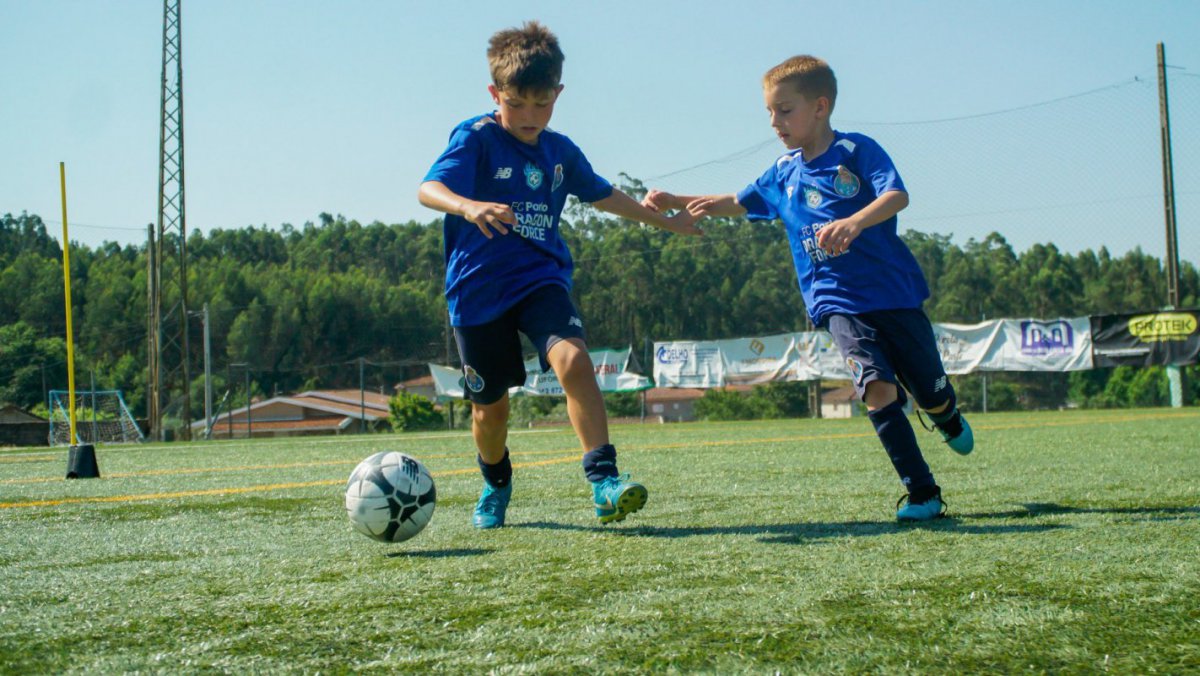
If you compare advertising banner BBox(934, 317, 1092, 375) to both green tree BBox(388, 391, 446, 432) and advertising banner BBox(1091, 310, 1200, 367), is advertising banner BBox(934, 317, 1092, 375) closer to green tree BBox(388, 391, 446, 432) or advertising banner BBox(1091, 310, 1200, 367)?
advertising banner BBox(1091, 310, 1200, 367)

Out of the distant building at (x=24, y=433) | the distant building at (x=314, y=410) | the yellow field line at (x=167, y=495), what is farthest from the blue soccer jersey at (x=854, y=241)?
the distant building at (x=314, y=410)

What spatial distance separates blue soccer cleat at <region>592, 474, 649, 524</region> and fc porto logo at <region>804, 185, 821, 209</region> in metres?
1.39

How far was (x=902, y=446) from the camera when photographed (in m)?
3.54

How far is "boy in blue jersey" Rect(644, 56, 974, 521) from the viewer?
358 centimetres

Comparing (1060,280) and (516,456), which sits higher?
(1060,280)

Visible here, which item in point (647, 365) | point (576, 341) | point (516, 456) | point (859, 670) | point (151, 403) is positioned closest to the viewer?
point (859, 670)

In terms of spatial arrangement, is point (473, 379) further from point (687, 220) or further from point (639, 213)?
point (687, 220)

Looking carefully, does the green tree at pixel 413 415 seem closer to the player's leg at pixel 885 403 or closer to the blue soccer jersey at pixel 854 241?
the blue soccer jersey at pixel 854 241

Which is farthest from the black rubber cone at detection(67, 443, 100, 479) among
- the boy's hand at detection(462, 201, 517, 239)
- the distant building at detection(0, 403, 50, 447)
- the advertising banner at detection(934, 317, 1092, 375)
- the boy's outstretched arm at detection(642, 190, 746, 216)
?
the distant building at detection(0, 403, 50, 447)

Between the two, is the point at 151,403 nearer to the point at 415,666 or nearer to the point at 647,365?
the point at 647,365

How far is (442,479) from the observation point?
5.79 meters

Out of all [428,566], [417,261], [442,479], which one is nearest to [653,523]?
[428,566]

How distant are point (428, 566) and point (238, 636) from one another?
79cm

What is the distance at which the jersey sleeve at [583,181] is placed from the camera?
394cm
